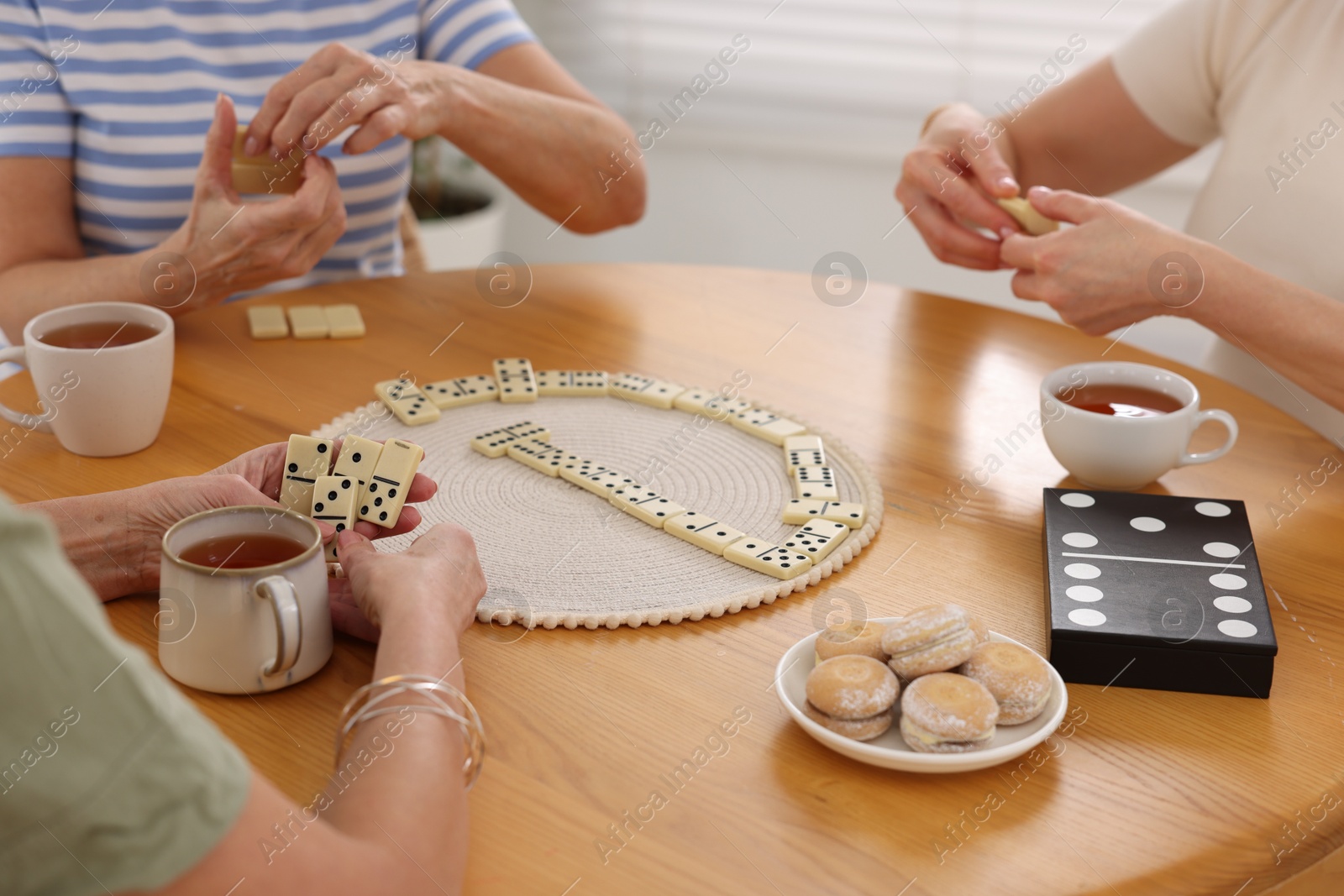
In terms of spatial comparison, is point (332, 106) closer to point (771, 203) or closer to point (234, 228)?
A: point (234, 228)

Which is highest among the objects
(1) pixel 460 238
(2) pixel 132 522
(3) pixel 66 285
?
(2) pixel 132 522

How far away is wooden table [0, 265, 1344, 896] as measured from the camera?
65 cm

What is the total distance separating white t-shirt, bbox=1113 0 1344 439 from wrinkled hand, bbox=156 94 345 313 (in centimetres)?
A: 118

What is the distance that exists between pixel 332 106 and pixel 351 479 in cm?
64

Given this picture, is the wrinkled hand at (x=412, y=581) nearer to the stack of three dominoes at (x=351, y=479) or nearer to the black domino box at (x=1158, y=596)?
the stack of three dominoes at (x=351, y=479)

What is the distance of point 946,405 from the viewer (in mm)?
1281

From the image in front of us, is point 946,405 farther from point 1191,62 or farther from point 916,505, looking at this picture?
point 1191,62

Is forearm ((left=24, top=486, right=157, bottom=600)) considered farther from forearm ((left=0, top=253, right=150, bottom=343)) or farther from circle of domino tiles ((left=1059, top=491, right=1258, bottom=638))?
circle of domino tiles ((left=1059, top=491, right=1258, bottom=638))

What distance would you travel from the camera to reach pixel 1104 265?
1.25 metres

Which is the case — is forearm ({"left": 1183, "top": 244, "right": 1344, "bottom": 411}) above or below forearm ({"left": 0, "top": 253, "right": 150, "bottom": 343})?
above

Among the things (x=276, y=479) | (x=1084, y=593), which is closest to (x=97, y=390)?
(x=276, y=479)

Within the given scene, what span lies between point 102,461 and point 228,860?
0.72 meters

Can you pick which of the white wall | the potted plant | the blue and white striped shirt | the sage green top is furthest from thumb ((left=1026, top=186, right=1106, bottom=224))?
the potted plant

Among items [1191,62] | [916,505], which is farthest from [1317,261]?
[916,505]
